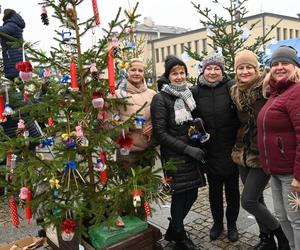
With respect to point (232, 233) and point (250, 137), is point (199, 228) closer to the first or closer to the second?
point (232, 233)

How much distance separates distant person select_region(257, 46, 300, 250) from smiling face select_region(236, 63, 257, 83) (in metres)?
0.36

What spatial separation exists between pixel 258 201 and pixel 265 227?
1.06 feet

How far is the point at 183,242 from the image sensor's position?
12.6ft

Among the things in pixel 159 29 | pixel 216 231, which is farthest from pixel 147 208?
pixel 159 29

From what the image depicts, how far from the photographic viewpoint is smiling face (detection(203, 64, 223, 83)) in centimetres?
373

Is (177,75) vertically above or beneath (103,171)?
above

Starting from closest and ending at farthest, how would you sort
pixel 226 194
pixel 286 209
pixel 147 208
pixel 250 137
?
pixel 286 209, pixel 147 208, pixel 250 137, pixel 226 194

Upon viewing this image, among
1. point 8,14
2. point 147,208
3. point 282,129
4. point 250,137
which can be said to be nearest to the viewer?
point 282,129

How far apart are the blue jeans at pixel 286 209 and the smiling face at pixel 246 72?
1.01 meters

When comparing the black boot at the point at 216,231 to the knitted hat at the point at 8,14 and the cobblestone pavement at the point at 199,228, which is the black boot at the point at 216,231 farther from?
the knitted hat at the point at 8,14

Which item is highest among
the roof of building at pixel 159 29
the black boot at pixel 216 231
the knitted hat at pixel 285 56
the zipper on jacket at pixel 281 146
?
the roof of building at pixel 159 29

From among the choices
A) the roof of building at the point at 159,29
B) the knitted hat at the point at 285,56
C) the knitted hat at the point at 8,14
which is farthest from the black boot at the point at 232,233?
the roof of building at the point at 159,29

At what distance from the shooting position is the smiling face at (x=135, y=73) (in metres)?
3.69

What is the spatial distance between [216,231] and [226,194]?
48cm
